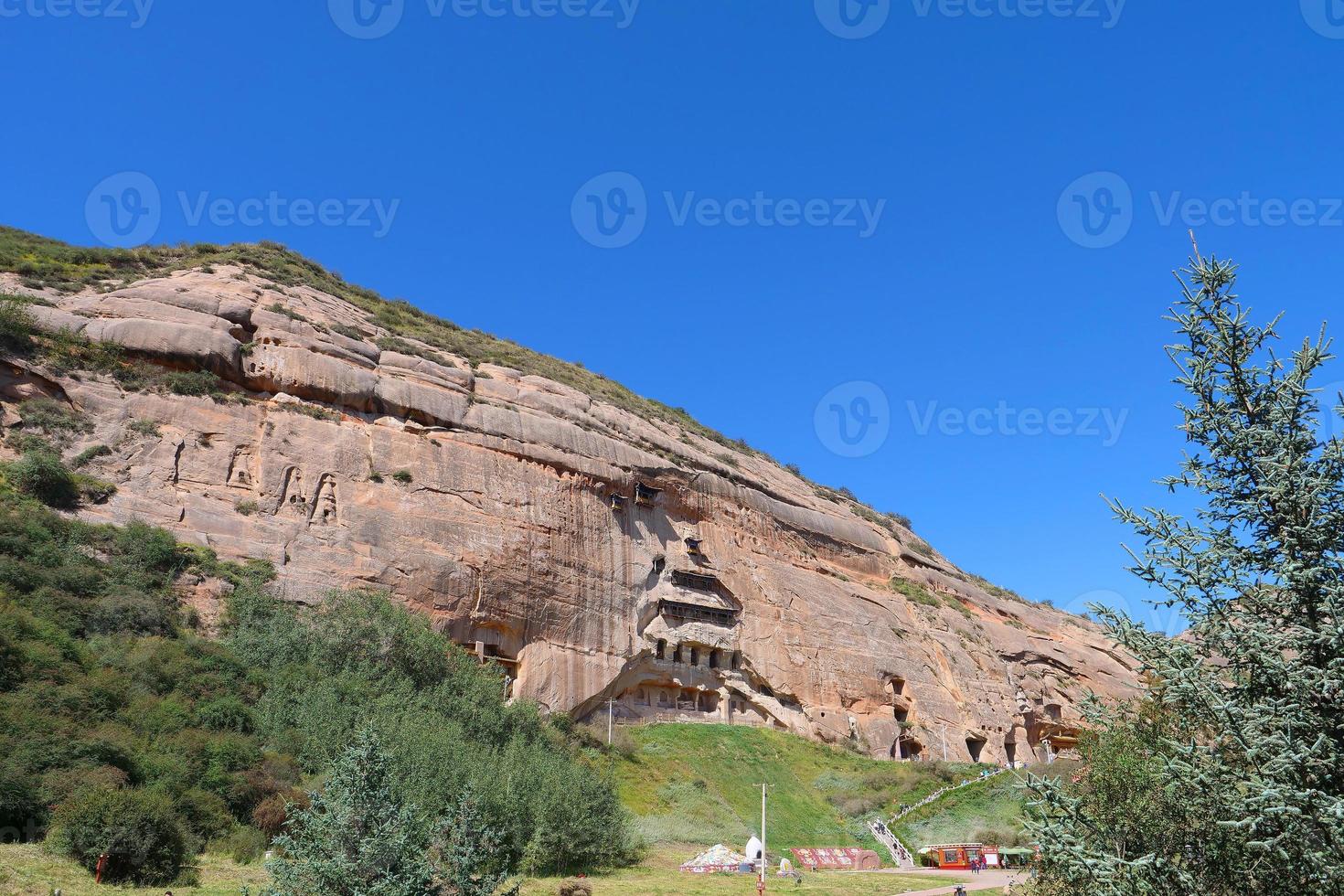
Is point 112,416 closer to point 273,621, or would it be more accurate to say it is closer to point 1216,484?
point 273,621

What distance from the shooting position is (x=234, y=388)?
3069cm

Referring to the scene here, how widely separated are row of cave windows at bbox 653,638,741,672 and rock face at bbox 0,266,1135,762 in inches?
4.4

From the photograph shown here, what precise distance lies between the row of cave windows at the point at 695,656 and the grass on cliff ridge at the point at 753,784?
2907mm

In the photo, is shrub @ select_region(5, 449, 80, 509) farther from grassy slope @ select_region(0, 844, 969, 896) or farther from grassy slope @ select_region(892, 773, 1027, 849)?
grassy slope @ select_region(892, 773, 1027, 849)

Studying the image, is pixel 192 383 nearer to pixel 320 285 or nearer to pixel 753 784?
pixel 320 285

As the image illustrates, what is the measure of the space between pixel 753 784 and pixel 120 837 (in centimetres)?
2281

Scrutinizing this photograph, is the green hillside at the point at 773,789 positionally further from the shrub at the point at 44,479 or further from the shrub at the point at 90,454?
the shrub at the point at 90,454

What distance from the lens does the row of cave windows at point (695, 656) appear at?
3700cm

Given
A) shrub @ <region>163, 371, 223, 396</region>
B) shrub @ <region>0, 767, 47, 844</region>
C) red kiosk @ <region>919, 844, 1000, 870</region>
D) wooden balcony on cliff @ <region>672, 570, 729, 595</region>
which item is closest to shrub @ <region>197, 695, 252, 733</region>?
shrub @ <region>0, 767, 47, 844</region>

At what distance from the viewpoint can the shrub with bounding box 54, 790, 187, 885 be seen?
13.5 m

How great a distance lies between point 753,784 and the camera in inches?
1260

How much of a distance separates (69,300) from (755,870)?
29.6 metres

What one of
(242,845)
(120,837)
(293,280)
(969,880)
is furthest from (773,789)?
(293,280)

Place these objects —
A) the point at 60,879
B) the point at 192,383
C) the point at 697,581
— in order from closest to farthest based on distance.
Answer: the point at 60,879 < the point at 192,383 < the point at 697,581
